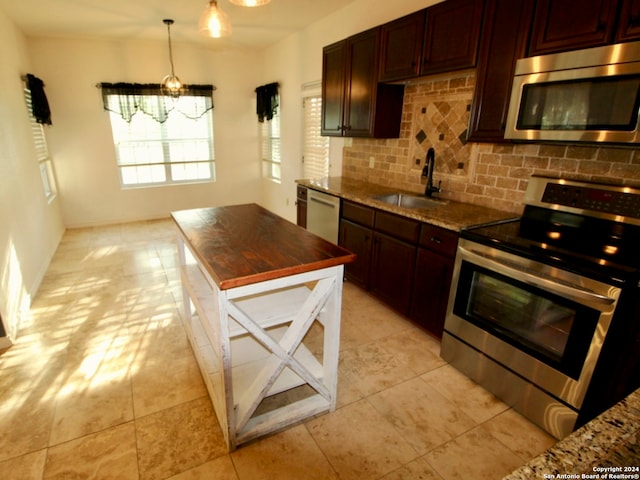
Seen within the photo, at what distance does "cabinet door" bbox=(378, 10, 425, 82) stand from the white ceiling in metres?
1.10

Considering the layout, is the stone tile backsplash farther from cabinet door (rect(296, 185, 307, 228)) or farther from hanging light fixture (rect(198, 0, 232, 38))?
hanging light fixture (rect(198, 0, 232, 38))

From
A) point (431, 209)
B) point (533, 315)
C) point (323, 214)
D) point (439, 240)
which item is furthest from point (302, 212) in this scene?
point (533, 315)

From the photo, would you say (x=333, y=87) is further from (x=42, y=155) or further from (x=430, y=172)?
(x=42, y=155)

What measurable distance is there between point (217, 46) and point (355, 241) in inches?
168

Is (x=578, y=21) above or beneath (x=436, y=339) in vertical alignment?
above

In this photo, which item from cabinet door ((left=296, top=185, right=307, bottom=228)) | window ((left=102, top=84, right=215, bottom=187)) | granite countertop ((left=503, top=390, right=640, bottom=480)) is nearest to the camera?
granite countertop ((left=503, top=390, right=640, bottom=480))

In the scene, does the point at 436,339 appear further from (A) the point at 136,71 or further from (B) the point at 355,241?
(A) the point at 136,71

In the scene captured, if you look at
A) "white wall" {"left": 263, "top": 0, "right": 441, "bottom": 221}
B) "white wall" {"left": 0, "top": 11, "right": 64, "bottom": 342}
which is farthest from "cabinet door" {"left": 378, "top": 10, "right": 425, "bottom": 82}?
"white wall" {"left": 0, "top": 11, "right": 64, "bottom": 342}

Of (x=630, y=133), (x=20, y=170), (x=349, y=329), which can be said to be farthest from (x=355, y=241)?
(x=20, y=170)

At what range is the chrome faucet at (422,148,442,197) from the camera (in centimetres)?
289

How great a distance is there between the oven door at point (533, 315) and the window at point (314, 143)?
9.03ft

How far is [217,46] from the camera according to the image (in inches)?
212

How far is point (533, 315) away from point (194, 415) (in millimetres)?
1878

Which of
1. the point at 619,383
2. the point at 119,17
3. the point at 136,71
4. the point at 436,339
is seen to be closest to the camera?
the point at 619,383
